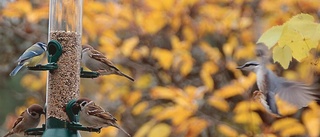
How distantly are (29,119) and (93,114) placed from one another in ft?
1.23

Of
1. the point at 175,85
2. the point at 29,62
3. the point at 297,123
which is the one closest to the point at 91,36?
the point at 175,85

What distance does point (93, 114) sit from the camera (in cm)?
241

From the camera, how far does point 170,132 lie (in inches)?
161

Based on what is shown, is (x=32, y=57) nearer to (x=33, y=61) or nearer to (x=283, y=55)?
(x=33, y=61)

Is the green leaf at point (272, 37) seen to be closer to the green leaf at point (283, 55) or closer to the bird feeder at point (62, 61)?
the green leaf at point (283, 55)

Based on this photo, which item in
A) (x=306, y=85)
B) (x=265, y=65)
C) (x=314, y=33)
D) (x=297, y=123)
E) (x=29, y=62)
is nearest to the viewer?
(x=314, y=33)

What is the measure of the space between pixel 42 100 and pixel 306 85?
2.32 m

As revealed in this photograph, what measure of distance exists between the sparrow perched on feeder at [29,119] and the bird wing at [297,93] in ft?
3.29

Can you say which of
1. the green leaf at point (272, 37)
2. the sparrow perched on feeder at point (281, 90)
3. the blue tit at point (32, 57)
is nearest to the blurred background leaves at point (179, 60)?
the sparrow perched on feeder at point (281, 90)

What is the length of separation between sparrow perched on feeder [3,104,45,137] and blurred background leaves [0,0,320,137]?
4.33ft

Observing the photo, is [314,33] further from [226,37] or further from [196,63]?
[196,63]

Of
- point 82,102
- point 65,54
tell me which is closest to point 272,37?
point 82,102

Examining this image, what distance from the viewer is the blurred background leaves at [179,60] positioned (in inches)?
156

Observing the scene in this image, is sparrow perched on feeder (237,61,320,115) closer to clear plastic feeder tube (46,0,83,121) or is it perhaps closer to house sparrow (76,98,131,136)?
house sparrow (76,98,131,136)
